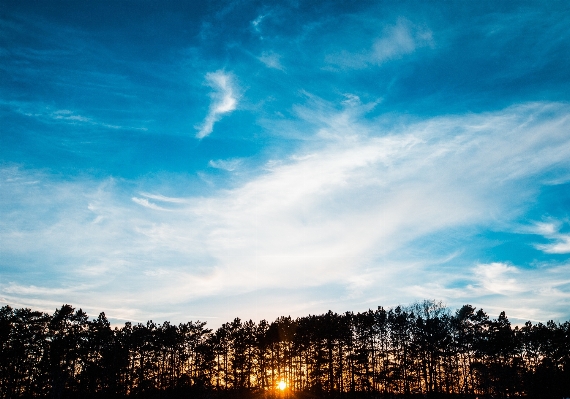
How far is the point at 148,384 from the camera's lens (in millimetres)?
85312

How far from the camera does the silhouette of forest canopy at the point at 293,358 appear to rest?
76938 millimetres

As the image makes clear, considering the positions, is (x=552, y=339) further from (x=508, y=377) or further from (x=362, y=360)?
(x=362, y=360)

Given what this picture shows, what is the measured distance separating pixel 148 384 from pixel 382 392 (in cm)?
4707

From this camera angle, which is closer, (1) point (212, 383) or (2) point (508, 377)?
(2) point (508, 377)

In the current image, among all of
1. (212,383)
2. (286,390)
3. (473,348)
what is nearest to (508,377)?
(473,348)

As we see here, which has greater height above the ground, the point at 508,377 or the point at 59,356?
the point at 59,356

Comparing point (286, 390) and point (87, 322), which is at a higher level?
point (87, 322)

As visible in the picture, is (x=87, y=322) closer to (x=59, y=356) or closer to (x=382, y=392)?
(x=59, y=356)

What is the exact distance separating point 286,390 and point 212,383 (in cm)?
1546

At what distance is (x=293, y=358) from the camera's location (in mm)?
89312

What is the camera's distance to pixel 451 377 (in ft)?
257

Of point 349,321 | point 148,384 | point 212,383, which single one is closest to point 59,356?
point 148,384

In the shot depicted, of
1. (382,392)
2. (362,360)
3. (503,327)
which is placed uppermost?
(503,327)

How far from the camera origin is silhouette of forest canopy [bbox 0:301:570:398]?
76938 mm
